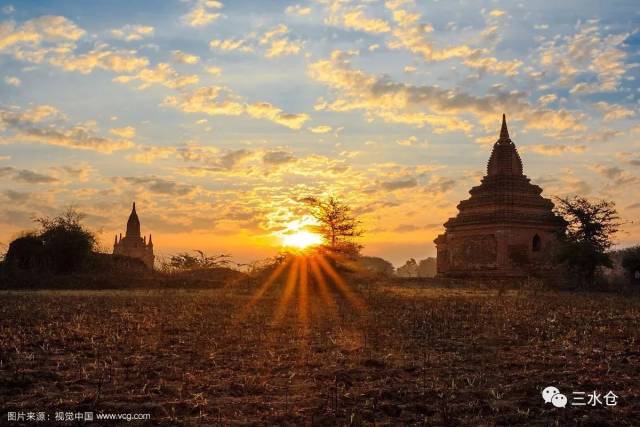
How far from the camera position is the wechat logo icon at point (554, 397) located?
6.17 m

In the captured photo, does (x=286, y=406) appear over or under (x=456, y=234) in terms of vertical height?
under

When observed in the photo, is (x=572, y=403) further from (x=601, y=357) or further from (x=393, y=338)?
(x=393, y=338)

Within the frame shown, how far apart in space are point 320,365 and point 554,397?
10.0 feet

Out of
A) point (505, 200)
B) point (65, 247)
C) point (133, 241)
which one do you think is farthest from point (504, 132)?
point (133, 241)

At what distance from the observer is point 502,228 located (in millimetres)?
36500

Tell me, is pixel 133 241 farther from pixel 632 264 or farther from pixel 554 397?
pixel 554 397

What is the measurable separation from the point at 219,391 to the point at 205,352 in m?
2.41

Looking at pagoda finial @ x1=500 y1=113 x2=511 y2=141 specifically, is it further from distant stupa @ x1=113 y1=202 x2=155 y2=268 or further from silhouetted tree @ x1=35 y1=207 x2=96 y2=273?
distant stupa @ x1=113 y1=202 x2=155 y2=268

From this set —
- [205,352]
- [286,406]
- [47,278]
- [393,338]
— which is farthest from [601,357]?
[47,278]

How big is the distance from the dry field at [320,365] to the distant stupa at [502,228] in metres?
22.3

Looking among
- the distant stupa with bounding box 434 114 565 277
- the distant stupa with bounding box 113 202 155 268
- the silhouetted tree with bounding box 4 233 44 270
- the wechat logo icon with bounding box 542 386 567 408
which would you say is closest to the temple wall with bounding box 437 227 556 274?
the distant stupa with bounding box 434 114 565 277

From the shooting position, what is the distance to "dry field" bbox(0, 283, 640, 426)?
5.97 meters

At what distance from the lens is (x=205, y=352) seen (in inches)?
356

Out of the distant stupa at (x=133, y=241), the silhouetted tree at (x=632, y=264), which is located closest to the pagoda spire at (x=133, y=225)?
the distant stupa at (x=133, y=241)
